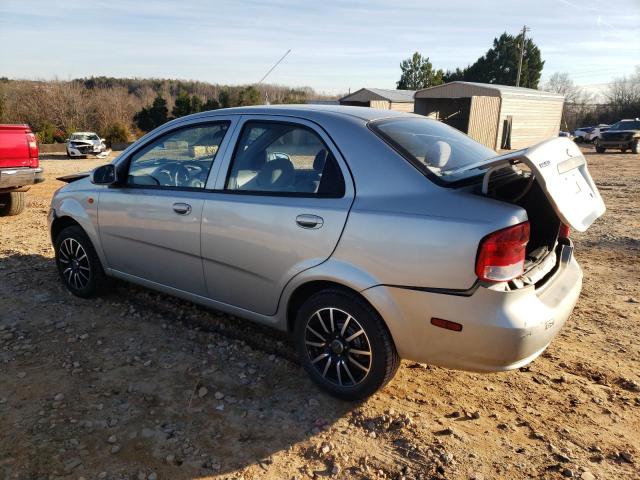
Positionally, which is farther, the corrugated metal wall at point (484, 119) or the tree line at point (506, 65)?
the tree line at point (506, 65)

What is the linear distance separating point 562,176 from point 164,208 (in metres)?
2.69

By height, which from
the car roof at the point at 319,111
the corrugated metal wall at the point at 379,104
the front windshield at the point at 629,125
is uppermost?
the corrugated metal wall at the point at 379,104

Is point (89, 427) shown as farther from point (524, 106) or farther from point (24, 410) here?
point (524, 106)

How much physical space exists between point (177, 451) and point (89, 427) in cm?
58

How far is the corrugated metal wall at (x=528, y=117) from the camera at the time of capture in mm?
28422

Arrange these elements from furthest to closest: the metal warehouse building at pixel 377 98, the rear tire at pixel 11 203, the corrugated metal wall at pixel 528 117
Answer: the metal warehouse building at pixel 377 98, the corrugated metal wall at pixel 528 117, the rear tire at pixel 11 203

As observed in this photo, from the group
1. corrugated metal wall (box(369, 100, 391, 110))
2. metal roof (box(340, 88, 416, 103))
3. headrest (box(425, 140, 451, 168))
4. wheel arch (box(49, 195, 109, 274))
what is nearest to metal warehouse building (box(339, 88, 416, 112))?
metal roof (box(340, 88, 416, 103))

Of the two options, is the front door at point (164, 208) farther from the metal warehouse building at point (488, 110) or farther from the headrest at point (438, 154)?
the metal warehouse building at point (488, 110)

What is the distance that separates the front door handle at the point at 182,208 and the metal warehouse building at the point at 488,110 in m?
23.8

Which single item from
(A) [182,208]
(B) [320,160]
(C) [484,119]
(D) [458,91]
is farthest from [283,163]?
(D) [458,91]

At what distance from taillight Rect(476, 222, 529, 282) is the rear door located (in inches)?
31.2

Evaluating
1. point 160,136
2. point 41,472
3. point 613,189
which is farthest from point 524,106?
point 41,472

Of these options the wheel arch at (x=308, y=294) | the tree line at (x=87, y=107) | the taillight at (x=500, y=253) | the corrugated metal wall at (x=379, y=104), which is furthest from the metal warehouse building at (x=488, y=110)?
the taillight at (x=500, y=253)

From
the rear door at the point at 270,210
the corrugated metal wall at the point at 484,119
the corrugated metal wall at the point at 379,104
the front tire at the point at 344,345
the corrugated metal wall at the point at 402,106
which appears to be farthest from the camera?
the corrugated metal wall at the point at 402,106
